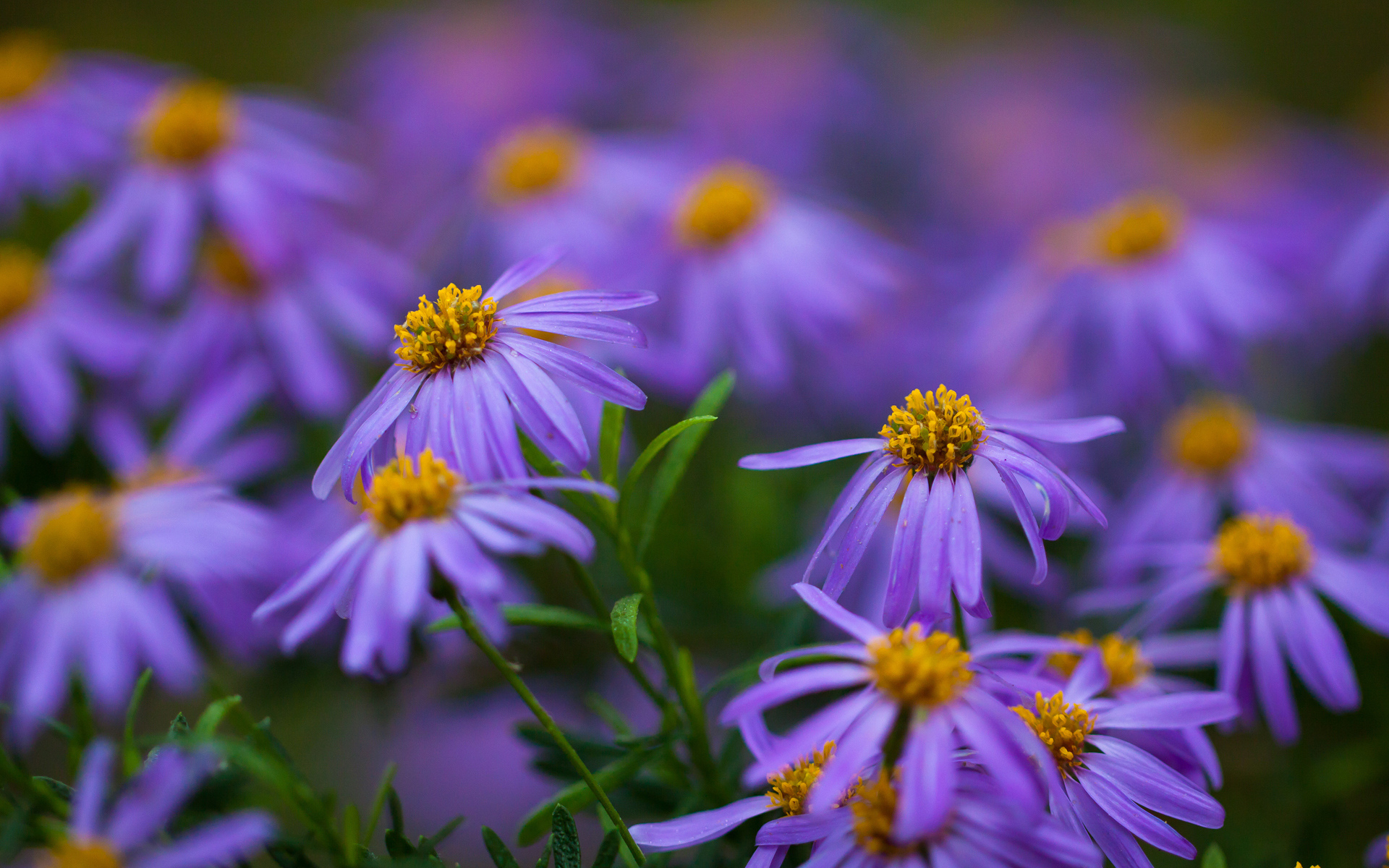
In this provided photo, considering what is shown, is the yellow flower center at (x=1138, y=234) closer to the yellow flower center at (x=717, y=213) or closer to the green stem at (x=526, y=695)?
the yellow flower center at (x=717, y=213)

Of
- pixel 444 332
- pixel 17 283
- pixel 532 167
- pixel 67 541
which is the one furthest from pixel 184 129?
pixel 444 332

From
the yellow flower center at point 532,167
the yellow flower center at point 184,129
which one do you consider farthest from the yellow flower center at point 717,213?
the yellow flower center at point 184,129

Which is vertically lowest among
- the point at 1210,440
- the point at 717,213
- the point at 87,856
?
the point at 87,856

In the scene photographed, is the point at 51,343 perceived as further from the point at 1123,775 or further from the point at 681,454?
the point at 1123,775

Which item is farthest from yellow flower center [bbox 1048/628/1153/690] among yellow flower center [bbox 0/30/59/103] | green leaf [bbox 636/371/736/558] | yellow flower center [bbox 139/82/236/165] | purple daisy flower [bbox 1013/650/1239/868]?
yellow flower center [bbox 0/30/59/103]

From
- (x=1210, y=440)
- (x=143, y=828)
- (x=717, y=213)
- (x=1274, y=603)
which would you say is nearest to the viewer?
(x=143, y=828)

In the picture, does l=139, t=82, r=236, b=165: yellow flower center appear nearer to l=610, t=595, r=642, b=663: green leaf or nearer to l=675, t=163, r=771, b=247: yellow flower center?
l=675, t=163, r=771, b=247: yellow flower center
